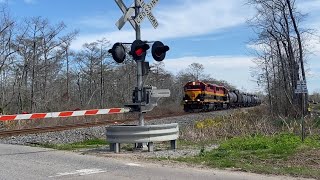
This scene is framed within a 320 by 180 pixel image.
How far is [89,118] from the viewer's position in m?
33.2

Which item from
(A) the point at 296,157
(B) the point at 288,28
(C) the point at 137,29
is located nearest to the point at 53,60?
(B) the point at 288,28

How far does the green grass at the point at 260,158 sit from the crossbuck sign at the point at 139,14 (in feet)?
13.8

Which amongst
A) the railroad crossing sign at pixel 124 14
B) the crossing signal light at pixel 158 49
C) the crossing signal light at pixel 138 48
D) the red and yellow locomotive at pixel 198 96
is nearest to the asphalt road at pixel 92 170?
the crossing signal light at pixel 138 48

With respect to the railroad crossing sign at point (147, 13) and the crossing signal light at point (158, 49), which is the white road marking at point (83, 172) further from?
the railroad crossing sign at point (147, 13)

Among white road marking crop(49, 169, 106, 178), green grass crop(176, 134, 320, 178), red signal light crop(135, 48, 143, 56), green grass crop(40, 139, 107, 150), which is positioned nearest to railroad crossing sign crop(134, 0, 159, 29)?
red signal light crop(135, 48, 143, 56)

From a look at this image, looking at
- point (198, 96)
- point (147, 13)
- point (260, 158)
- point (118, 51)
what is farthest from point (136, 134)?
point (198, 96)

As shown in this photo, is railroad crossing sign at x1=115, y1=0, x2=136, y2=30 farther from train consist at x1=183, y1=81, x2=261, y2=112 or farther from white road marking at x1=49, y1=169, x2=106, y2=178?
train consist at x1=183, y1=81, x2=261, y2=112

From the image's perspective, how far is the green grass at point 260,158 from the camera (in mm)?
8672

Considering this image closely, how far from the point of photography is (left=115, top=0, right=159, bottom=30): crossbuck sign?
12141 millimetres

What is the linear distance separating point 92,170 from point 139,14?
5.19m

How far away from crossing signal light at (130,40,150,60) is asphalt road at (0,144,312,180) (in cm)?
309

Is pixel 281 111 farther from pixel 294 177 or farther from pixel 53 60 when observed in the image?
pixel 53 60

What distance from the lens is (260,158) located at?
10.1 metres

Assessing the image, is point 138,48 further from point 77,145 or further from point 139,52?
point 77,145
